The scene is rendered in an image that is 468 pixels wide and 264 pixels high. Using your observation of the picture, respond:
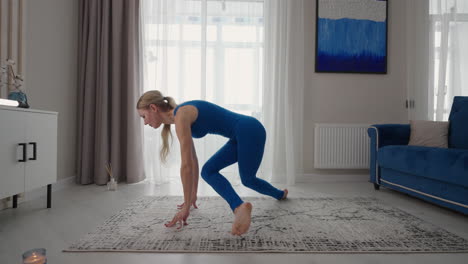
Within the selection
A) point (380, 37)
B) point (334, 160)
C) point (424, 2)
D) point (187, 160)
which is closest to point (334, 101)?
point (334, 160)

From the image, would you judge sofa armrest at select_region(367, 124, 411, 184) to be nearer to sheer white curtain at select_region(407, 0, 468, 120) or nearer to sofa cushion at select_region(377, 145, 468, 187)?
sofa cushion at select_region(377, 145, 468, 187)

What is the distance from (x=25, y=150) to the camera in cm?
178

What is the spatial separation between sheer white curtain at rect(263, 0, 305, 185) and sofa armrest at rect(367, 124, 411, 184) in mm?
806

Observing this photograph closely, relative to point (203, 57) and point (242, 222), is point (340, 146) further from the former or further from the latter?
point (242, 222)

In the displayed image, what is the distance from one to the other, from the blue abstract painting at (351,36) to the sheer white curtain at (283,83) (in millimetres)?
291

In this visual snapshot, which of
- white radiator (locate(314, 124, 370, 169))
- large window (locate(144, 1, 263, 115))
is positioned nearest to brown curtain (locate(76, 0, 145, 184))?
large window (locate(144, 1, 263, 115))

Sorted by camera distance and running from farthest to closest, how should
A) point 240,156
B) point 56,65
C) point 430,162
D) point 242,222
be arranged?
point 56,65, point 430,162, point 240,156, point 242,222

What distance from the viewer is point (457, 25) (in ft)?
11.0

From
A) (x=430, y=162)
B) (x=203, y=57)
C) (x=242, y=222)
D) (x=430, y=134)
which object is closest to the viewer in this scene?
(x=242, y=222)

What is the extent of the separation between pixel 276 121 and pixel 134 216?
192 cm

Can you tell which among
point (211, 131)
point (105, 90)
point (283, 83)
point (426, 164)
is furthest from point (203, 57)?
point (426, 164)

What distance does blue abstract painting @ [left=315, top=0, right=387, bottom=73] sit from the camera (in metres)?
3.37

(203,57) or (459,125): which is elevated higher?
Answer: (203,57)

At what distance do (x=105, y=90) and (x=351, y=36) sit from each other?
2.87 metres
